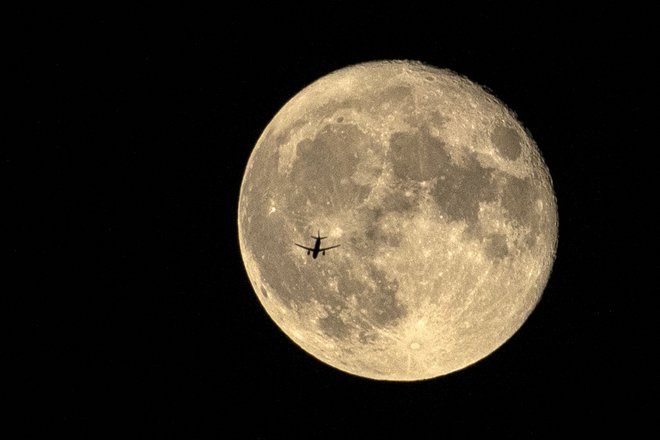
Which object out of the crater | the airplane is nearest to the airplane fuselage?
the airplane

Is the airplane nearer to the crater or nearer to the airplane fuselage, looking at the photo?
the airplane fuselage

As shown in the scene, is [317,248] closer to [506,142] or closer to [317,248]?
[317,248]

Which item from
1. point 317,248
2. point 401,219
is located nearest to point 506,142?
point 401,219

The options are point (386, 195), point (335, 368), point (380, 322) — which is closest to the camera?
point (386, 195)

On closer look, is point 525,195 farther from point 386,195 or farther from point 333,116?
point 333,116

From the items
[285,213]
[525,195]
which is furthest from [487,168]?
[285,213]

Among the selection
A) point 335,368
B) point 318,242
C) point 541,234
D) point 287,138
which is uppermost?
point 287,138

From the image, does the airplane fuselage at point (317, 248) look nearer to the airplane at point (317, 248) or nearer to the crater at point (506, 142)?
the airplane at point (317, 248)
